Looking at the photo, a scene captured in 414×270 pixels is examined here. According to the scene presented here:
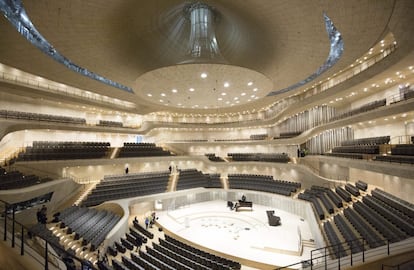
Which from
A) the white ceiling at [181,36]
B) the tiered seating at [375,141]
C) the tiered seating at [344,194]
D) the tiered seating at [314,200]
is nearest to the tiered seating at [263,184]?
the tiered seating at [314,200]

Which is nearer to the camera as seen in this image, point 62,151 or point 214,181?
point 62,151

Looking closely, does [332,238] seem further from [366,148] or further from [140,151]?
[140,151]

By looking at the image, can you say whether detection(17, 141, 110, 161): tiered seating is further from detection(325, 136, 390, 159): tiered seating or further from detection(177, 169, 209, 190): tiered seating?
detection(325, 136, 390, 159): tiered seating

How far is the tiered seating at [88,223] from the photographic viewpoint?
10534 mm

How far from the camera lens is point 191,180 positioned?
890 inches

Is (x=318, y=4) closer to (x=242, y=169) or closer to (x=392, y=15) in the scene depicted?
(x=392, y=15)

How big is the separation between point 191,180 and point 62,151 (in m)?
11.2

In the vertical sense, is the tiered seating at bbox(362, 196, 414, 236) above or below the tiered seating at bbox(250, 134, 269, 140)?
below

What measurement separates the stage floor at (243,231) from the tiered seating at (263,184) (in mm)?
1722

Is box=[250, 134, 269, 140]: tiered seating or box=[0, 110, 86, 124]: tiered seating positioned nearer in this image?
box=[0, 110, 86, 124]: tiered seating

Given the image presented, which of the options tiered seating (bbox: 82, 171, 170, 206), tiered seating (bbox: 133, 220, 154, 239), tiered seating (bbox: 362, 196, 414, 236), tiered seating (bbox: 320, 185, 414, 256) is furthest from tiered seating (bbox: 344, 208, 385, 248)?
tiered seating (bbox: 82, 171, 170, 206)

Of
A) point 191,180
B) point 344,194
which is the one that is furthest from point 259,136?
point 344,194

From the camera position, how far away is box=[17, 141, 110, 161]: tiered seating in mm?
16406

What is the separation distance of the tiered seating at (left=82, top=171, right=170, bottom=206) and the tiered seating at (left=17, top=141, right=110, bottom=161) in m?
2.61
